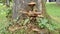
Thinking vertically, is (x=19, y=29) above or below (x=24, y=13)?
below

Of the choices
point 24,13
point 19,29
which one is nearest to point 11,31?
point 19,29

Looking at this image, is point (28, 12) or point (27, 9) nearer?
point (28, 12)

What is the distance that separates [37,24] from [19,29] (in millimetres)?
617

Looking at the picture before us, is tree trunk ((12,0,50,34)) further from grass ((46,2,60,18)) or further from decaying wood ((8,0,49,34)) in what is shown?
grass ((46,2,60,18))

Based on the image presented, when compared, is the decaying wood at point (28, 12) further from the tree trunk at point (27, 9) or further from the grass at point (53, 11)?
the grass at point (53, 11)

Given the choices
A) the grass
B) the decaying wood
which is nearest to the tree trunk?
the decaying wood

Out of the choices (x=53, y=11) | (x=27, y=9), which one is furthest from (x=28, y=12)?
(x=53, y=11)

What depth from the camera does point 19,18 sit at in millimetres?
7094

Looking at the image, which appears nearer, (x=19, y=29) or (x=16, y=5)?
(x=19, y=29)

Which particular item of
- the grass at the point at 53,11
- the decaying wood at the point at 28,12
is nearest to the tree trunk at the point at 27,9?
the decaying wood at the point at 28,12

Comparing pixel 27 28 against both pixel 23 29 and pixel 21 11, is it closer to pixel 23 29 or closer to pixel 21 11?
pixel 23 29

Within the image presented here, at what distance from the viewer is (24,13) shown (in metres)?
6.81

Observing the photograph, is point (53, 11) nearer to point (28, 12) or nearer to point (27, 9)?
point (27, 9)

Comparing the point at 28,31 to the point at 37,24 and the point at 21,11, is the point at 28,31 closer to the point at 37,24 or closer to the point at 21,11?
the point at 37,24
